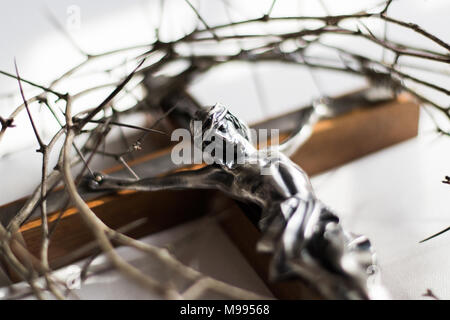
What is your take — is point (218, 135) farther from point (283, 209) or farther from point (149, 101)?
point (149, 101)

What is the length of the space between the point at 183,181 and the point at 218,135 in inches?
2.3

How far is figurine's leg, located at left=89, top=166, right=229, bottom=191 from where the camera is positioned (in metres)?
0.40

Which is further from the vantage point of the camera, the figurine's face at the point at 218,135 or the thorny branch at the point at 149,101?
the figurine's face at the point at 218,135

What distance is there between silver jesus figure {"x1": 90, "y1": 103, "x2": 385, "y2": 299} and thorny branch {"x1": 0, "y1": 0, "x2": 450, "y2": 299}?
0.05 metres

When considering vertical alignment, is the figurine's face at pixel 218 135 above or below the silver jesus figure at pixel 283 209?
above

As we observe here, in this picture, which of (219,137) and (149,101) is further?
(149,101)

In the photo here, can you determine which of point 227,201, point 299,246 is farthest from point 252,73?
point 299,246

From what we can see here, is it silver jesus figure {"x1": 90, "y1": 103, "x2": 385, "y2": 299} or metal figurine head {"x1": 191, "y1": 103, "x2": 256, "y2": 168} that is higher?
metal figurine head {"x1": 191, "y1": 103, "x2": 256, "y2": 168}

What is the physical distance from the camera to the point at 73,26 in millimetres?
641

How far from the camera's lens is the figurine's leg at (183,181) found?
15.7 inches

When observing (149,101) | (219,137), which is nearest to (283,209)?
(219,137)

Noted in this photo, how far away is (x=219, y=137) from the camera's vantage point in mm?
375

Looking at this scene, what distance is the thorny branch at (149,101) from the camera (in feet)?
0.84

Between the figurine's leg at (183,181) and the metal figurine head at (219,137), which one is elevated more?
the metal figurine head at (219,137)
